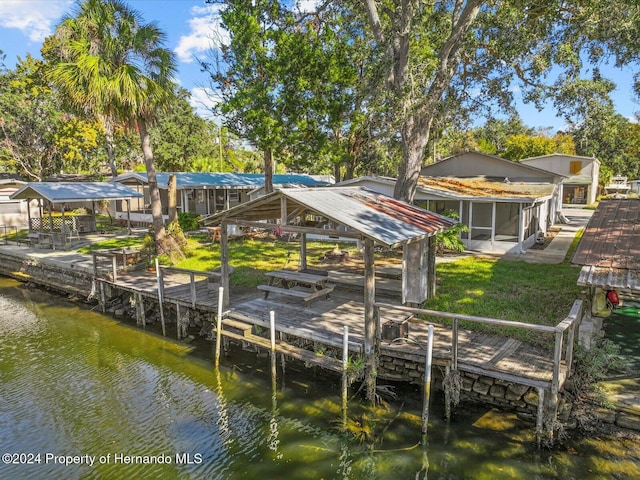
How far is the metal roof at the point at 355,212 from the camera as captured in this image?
8438 millimetres

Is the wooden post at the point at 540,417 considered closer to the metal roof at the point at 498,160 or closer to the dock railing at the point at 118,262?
the dock railing at the point at 118,262

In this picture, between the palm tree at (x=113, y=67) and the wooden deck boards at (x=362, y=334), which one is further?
the palm tree at (x=113, y=67)

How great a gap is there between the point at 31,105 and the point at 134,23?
73.7ft

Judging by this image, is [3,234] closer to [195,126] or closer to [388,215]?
[195,126]

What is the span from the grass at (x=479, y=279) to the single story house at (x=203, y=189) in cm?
603

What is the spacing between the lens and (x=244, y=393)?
9.41m

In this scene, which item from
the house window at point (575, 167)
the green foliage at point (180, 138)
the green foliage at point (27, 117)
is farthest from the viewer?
the green foliage at point (180, 138)

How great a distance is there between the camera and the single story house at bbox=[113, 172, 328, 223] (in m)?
26.8

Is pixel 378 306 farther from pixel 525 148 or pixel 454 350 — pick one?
pixel 525 148

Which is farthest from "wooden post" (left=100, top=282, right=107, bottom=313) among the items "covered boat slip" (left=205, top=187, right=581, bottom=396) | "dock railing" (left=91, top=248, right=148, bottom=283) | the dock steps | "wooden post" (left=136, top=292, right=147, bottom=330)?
the dock steps

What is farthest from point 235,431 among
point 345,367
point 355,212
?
point 355,212

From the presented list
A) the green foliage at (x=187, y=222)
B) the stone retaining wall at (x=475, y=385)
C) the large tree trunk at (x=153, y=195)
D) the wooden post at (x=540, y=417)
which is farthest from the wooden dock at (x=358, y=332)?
the green foliage at (x=187, y=222)

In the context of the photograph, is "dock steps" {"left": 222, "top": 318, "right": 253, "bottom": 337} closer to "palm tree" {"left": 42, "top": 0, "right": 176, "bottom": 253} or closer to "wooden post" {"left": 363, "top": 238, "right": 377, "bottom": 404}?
"wooden post" {"left": 363, "top": 238, "right": 377, "bottom": 404}

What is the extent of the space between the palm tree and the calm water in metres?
9.02
